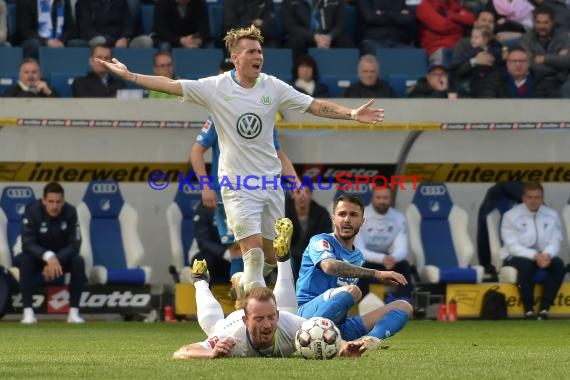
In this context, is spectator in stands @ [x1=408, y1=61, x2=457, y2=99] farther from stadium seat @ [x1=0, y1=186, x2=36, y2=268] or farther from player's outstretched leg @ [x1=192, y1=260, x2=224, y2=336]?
player's outstretched leg @ [x1=192, y1=260, x2=224, y2=336]

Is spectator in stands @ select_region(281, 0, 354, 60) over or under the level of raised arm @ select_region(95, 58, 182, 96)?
over

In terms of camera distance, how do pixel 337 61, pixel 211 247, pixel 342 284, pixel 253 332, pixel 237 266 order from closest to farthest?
pixel 253 332 → pixel 342 284 → pixel 237 266 → pixel 211 247 → pixel 337 61

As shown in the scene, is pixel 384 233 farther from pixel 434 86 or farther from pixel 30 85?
pixel 30 85

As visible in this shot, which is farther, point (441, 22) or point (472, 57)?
point (441, 22)

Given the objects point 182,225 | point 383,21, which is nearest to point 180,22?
point 383,21

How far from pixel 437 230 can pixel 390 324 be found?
22.6 feet

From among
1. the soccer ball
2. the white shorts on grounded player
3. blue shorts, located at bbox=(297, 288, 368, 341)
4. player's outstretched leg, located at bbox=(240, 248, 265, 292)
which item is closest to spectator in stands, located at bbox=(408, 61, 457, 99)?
the white shorts on grounded player

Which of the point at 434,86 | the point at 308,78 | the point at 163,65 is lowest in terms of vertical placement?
the point at 434,86

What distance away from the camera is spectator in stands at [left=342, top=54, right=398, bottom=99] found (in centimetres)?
1580

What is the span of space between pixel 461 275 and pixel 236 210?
4.87m

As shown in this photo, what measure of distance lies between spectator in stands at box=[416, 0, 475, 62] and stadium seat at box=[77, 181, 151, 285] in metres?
4.40

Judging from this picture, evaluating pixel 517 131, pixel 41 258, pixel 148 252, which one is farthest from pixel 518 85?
pixel 41 258

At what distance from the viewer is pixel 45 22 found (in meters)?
17.1

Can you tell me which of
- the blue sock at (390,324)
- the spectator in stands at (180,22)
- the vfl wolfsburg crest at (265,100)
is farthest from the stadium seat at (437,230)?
the blue sock at (390,324)
